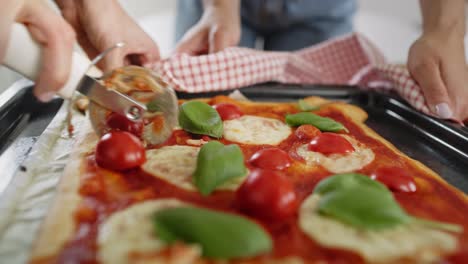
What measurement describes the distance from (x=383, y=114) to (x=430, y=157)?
56cm

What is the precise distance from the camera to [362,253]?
3.82ft

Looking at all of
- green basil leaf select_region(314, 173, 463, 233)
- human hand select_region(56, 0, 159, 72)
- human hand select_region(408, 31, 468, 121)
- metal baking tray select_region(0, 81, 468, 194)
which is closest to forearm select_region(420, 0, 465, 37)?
human hand select_region(408, 31, 468, 121)

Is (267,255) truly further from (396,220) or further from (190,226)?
(396,220)

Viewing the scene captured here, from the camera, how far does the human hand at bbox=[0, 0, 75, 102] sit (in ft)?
4.63

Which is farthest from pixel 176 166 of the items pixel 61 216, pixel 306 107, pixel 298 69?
pixel 298 69

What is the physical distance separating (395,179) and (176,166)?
718 mm

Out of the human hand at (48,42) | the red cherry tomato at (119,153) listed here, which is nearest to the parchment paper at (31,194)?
the red cherry tomato at (119,153)

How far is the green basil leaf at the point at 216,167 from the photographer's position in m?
1.44

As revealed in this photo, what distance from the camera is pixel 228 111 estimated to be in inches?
85.8

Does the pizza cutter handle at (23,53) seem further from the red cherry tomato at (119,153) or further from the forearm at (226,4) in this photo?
the forearm at (226,4)

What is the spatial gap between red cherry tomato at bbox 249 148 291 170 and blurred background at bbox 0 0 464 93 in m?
4.73

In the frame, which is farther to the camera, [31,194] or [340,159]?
[340,159]

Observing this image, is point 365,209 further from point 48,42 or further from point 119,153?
point 48,42

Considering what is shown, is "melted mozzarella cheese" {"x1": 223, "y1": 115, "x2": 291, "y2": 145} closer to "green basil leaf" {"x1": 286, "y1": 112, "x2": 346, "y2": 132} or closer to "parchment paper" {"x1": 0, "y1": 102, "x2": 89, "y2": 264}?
"green basil leaf" {"x1": 286, "y1": 112, "x2": 346, "y2": 132}
